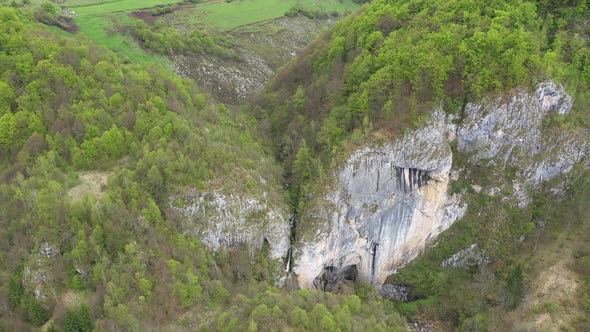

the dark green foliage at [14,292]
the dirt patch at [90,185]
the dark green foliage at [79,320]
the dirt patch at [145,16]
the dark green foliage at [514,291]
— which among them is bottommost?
the dark green foliage at [514,291]

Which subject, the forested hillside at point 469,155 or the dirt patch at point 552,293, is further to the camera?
the forested hillside at point 469,155

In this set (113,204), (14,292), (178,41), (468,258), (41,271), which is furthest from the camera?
(178,41)

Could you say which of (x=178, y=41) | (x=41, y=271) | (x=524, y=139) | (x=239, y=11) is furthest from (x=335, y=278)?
(x=239, y=11)

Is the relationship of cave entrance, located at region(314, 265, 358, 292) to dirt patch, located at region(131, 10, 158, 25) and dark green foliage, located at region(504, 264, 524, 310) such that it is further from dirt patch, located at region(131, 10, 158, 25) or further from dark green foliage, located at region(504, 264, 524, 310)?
dirt patch, located at region(131, 10, 158, 25)

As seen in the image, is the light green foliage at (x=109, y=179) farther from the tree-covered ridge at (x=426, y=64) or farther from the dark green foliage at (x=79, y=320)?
the tree-covered ridge at (x=426, y=64)

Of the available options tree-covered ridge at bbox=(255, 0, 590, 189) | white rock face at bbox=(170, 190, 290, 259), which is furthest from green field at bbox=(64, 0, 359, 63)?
white rock face at bbox=(170, 190, 290, 259)

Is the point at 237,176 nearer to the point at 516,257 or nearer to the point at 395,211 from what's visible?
the point at 395,211

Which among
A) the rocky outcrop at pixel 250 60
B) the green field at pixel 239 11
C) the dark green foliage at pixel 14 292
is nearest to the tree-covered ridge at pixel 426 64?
the rocky outcrop at pixel 250 60

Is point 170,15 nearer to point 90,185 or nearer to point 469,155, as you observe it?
point 90,185
